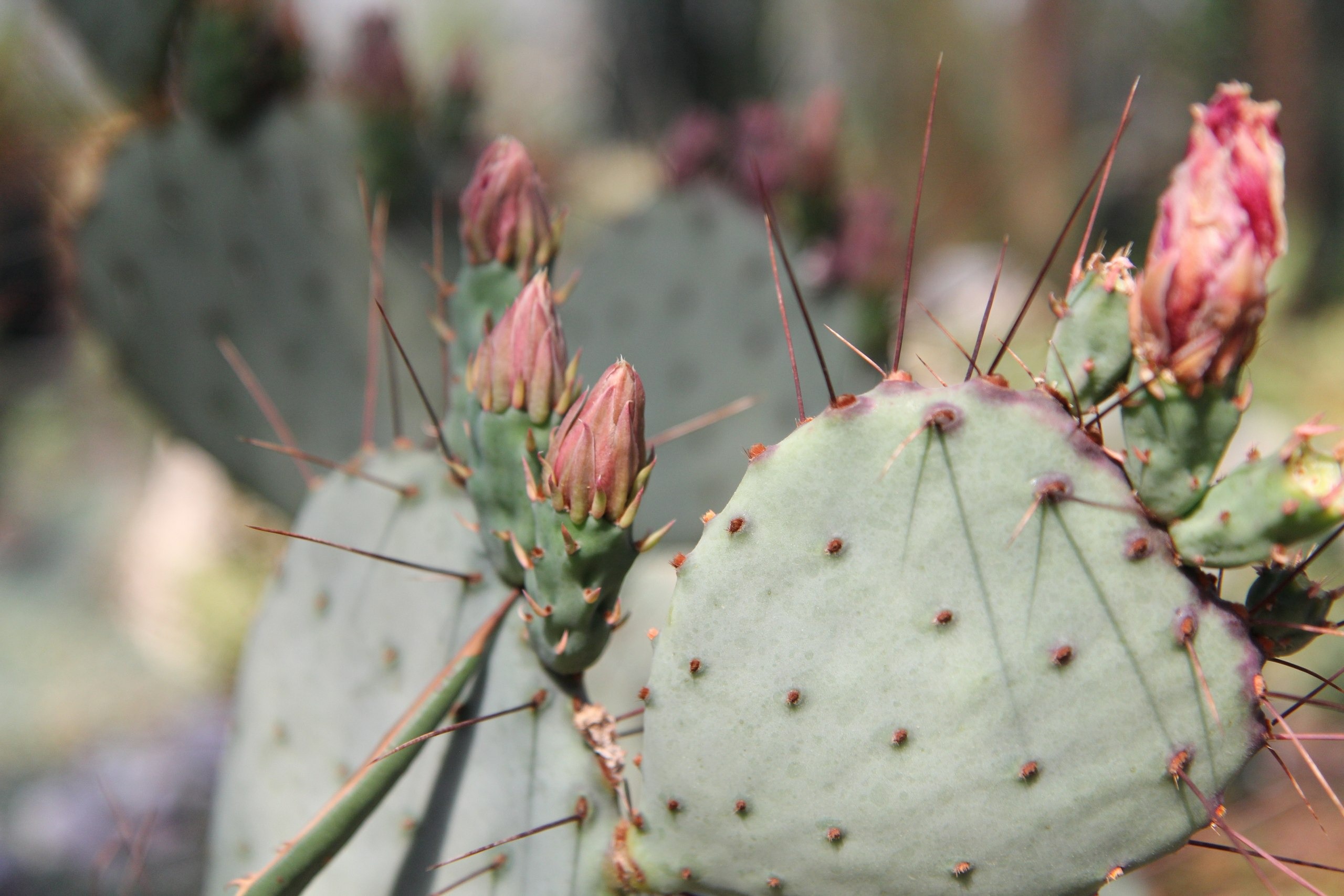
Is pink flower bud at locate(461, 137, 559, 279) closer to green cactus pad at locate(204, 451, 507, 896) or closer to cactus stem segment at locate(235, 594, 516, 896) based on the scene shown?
green cactus pad at locate(204, 451, 507, 896)

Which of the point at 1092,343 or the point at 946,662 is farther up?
the point at 1092,343

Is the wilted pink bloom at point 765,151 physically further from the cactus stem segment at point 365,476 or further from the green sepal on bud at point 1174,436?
the green sepal on bud at point 1174,436

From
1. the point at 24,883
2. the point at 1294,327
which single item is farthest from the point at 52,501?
the point at 1294,327

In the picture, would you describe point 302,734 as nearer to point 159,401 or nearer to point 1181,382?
point 1181,382

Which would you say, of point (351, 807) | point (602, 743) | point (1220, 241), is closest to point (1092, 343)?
point (1220, 241)

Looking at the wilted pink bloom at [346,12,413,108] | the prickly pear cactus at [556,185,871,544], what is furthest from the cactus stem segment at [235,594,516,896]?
the wilted pink bloom at [346,12,413,108]

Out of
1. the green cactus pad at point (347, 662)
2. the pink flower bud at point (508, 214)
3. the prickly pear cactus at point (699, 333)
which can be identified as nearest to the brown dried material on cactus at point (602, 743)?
the green cactus pad at point (347, 662)

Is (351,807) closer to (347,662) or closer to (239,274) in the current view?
(347,662)
